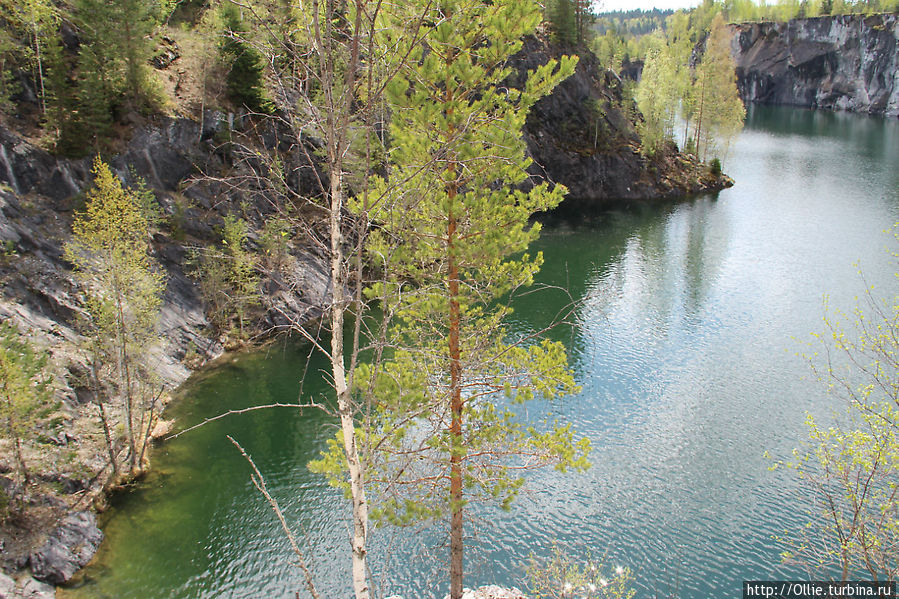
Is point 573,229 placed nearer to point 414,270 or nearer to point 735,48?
point 414,270

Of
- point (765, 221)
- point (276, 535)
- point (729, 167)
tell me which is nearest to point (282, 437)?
point (276, 535)

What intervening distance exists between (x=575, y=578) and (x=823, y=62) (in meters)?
145

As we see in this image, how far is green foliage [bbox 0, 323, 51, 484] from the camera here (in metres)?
15.6

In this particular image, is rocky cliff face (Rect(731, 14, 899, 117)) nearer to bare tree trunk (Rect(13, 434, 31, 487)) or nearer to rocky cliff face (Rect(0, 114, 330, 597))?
rocky cliff face (Rect(0, 114, 330, 597))

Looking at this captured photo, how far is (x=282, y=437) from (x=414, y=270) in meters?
14.2

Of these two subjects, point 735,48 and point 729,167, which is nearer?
point 729,167

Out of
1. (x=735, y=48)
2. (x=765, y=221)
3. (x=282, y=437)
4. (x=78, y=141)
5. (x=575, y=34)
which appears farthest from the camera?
(x=735, y=48)

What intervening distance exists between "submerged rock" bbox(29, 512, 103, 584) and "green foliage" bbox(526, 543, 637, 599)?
42.2 feet

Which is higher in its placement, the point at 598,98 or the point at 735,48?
the point at 735,48

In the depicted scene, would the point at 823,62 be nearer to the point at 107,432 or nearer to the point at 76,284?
the point at 76,284

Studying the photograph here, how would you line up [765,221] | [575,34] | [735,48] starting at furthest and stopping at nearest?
[735,48], [575,34], [765,221]

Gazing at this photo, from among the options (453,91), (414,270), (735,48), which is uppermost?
(735,48)

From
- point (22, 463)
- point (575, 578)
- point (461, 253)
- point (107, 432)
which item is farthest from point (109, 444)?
point (575, 578)

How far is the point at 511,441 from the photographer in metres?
12.5
